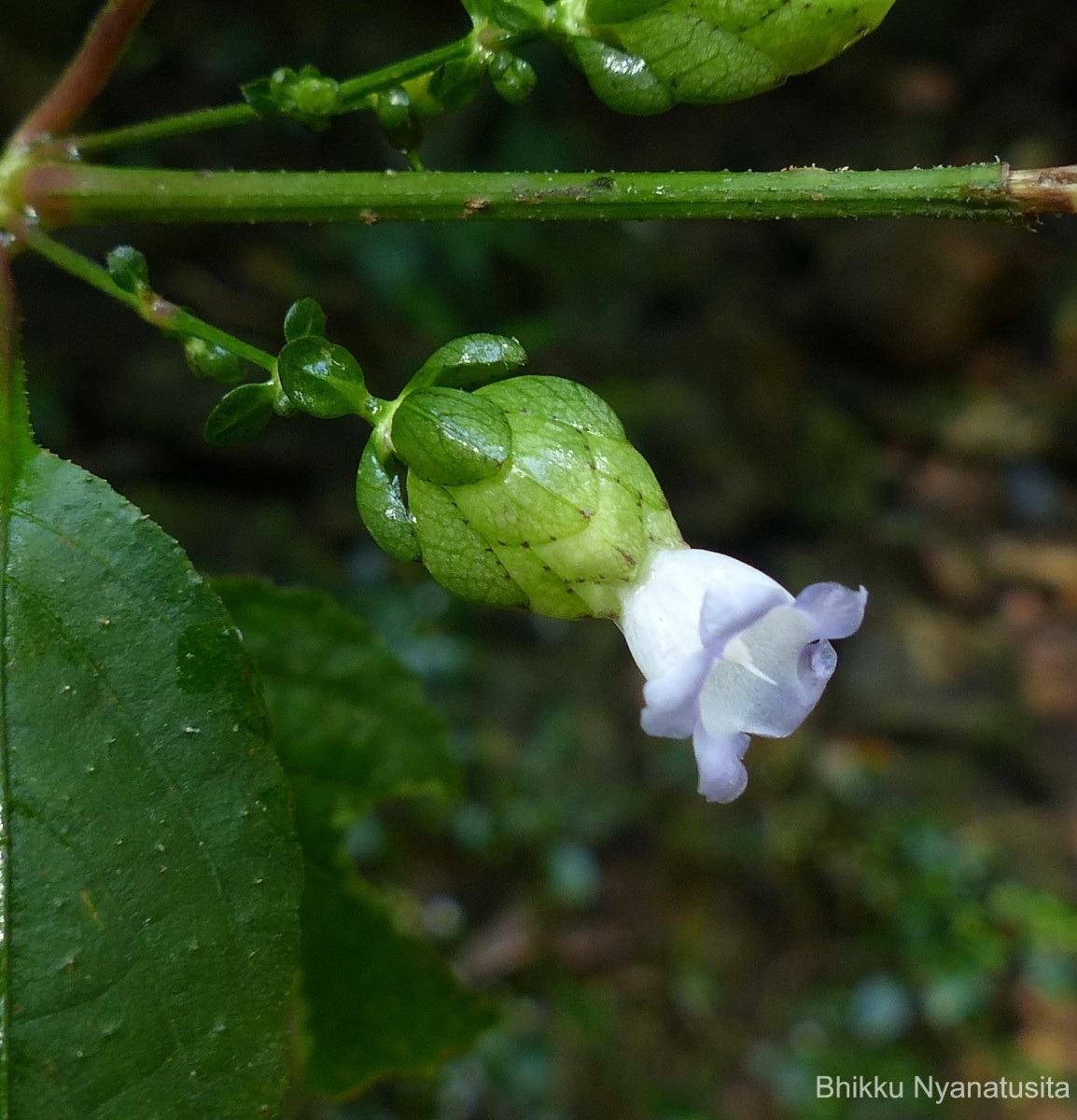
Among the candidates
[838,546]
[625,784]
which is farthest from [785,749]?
[838,546]

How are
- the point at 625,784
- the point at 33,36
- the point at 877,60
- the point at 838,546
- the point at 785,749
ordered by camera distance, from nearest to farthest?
the point at 33,36 → the point at 625,784 → the point at 785,749 → the point at 838,546 → the point at 877,60

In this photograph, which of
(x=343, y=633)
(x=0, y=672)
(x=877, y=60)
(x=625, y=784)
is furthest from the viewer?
(x=877, y=60)

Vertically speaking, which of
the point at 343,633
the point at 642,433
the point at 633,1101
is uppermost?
the point at 343,633

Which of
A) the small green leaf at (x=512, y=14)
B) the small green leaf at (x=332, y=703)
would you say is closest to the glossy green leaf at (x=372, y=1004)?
the small green leaf at (x=332, y=703)

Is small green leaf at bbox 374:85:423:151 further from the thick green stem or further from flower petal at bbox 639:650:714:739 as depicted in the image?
flower petal at bbox 639:650:714:739

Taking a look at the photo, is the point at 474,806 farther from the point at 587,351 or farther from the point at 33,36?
the point at 33,36

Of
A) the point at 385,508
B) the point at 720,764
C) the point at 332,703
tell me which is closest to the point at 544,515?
the point at 385,508
